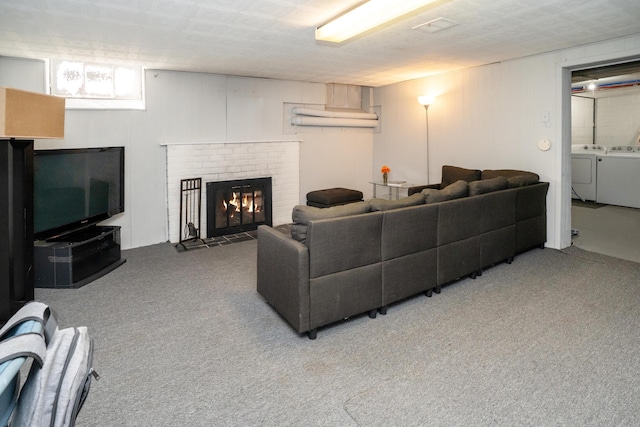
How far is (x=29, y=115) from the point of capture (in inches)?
92.3

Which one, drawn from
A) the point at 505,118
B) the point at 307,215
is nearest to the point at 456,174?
the point at 505,118

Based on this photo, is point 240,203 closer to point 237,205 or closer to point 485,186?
point 237,205

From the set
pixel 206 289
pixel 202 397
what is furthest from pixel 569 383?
pixel 206 289

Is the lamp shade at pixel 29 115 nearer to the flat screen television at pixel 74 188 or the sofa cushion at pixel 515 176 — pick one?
the flat screen television at pixel 74 188

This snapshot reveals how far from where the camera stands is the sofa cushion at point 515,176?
4.21 meters

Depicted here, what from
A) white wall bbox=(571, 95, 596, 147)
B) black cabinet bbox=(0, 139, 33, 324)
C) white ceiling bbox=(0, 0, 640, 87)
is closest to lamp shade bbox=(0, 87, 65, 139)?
black cabinet bbox=(0, 139, 33, 324)

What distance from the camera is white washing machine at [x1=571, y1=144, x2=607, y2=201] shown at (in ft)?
24.5

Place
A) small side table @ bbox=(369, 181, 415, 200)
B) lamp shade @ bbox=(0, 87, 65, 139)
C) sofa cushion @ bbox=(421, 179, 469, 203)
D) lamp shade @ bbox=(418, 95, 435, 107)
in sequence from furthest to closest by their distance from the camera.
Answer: small side table @ bbox=(369, 181, 415, 200) < lamp shade @ bbox=(418, 95, 435, 107) < sofa cushion @ bbox=(421, 179, 469, 203) < lamp shade @ bbox=(0, 87, 65, 139)

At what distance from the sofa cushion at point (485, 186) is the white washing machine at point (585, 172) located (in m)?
4.71

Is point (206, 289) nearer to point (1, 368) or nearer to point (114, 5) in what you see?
point (114, 5)

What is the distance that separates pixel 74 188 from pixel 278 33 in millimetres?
2456

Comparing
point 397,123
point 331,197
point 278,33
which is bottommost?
point 331,197

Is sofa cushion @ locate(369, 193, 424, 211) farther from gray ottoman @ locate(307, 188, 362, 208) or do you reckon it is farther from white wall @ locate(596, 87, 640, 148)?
white wall @ locate(596, 87, 640, 148)

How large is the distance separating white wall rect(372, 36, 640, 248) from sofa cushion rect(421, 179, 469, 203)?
160 cm
